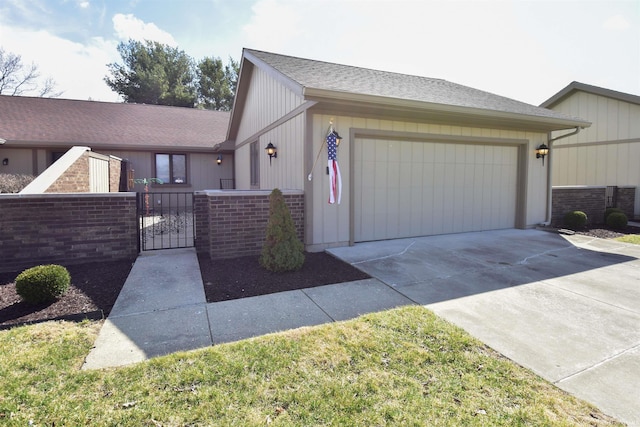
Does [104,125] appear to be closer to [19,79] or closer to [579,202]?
[579,202]

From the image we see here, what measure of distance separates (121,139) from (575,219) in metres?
15.3

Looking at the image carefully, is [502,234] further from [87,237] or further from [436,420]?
[87,237]

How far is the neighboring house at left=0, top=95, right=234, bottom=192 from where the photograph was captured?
484 inches

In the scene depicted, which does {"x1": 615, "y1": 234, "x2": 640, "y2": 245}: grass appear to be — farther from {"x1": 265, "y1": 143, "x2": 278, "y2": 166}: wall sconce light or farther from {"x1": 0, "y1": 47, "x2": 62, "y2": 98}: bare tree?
{"x1": 0, "y1": 47, "x2": 62, "y2": 98}: bare tree

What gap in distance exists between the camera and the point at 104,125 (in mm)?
13922

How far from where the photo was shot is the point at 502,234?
8.38m

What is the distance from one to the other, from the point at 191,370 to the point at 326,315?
1.51 metres

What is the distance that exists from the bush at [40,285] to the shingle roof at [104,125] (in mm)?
10194

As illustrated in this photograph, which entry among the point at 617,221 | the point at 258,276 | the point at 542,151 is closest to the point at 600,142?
the point at 617,221

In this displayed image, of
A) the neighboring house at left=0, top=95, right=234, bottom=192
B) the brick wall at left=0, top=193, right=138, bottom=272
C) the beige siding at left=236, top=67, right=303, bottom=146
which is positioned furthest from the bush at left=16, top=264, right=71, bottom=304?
the neighboring house at left=0, top=95, right=234, bottom=192

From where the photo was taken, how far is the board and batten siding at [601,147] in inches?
468

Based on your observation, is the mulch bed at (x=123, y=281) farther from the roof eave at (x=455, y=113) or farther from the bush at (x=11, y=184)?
the bush at (x=11, y=184)

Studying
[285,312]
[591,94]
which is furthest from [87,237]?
[591,94]

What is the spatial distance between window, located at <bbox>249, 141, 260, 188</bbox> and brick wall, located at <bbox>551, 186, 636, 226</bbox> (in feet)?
28.5
